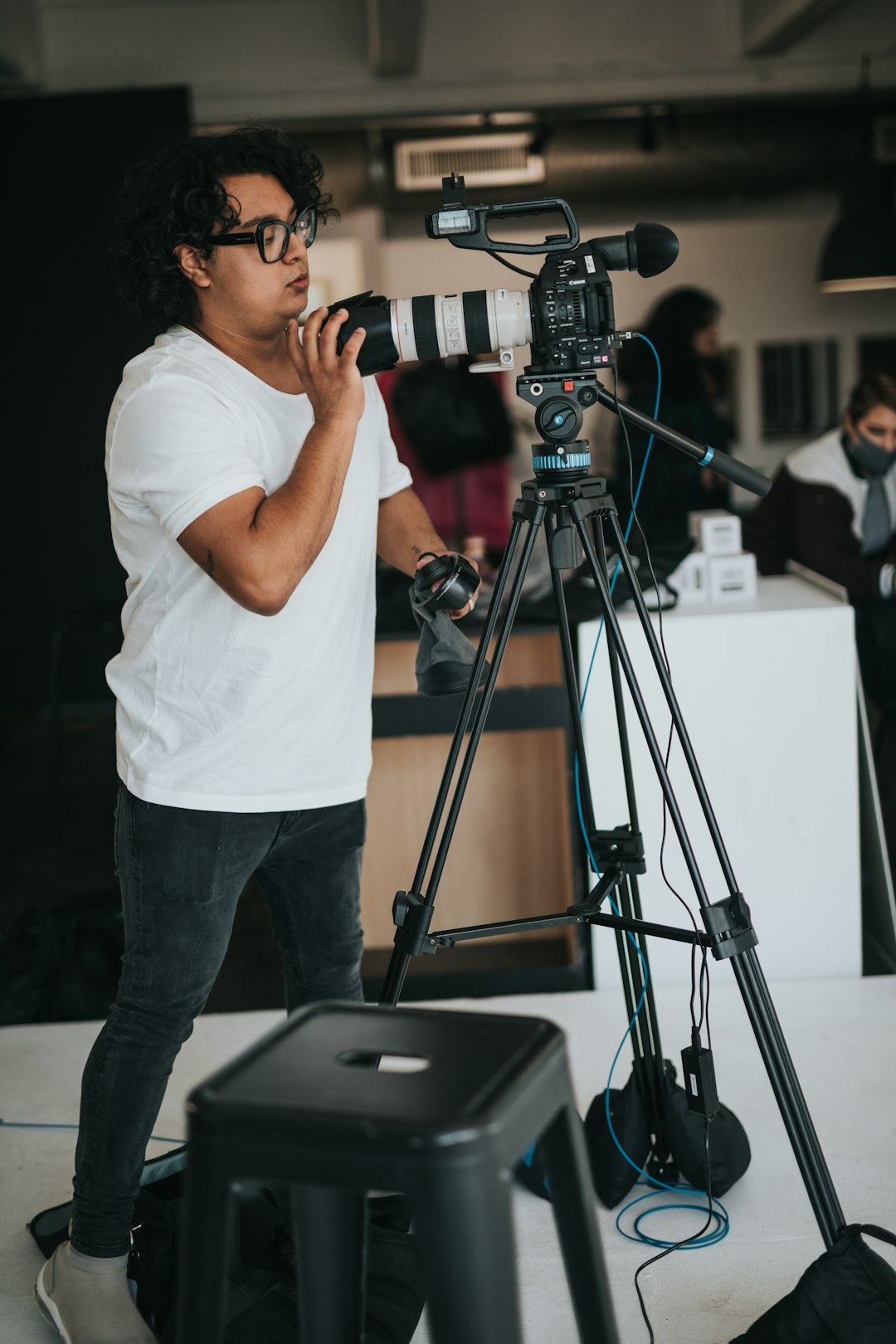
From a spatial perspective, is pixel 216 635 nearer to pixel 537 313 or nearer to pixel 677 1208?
pixel 537 313

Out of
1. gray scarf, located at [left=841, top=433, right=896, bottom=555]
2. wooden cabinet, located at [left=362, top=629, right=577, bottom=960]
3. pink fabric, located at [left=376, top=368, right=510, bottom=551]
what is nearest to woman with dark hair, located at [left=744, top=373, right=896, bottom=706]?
gray scarf, located at [left=841, top=433, right=896, bottom=555]

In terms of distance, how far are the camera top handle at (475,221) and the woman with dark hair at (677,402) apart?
2652 millimetres

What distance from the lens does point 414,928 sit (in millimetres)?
1635

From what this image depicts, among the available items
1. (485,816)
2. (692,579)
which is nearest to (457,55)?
(692,579)

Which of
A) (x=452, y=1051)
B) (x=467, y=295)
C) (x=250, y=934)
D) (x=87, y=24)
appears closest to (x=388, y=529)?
(x=467, y=295)

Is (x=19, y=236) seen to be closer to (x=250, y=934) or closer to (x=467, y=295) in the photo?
(x=250, y=934)

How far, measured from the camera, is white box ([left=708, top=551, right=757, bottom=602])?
110 inches

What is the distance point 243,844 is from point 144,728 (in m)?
0.19

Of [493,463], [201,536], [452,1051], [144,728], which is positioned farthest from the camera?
[493,463]

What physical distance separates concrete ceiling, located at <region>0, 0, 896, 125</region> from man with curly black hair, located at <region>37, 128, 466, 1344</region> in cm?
447

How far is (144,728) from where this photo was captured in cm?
156

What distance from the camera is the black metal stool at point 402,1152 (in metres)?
0.91

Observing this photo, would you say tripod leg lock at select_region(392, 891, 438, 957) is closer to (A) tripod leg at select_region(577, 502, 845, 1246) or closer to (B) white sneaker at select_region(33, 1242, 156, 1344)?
(A) tripod leg at select_region(577, 502, 845, 1246)

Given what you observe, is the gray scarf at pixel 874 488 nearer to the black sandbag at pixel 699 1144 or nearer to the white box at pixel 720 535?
the white box at pixel 720 535
